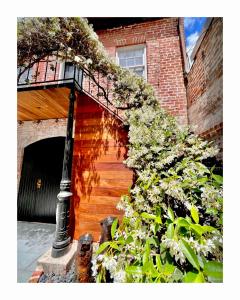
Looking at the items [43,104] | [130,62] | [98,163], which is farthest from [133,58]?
[98,163]

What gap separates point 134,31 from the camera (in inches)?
187

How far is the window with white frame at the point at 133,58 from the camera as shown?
4.65 meters

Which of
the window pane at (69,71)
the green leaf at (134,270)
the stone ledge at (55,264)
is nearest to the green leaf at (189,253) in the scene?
the green leaf at (134,270)

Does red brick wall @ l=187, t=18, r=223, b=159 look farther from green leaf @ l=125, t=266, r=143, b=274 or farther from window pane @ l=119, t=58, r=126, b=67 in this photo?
window pane @ l=119, t=58, r=126, b=67

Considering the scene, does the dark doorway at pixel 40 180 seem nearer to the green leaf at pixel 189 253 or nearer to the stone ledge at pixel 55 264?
the stone ledge at pixel 55 264

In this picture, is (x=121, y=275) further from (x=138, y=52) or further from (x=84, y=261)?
(x=138, y=52)

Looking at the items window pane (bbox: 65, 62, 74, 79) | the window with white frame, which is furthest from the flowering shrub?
window pane (bbox: 65, 62, 74, 79)

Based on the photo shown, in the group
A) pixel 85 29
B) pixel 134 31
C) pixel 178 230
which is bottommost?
pixel 178 230

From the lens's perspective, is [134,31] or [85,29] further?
[134,31]

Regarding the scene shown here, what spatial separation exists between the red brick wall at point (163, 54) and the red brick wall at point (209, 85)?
2.13 ft
